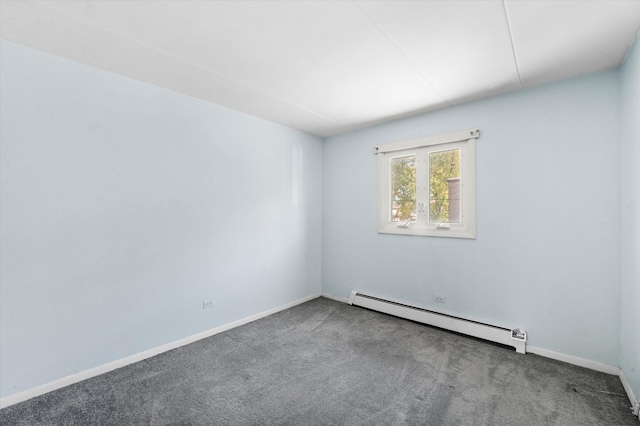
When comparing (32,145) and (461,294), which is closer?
(32,145)

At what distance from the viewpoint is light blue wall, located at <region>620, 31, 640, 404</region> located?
1899 mm

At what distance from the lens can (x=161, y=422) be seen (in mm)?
1768

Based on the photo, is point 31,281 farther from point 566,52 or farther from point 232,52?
point 566,52

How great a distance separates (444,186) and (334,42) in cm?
214

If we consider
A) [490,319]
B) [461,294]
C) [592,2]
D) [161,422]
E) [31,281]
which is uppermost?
[592,2]

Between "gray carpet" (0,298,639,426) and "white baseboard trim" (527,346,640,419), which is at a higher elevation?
"white baseboard trim" (527,346,640,419)

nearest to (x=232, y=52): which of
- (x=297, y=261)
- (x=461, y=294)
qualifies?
(x=297, y=261)

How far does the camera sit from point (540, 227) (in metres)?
2.63

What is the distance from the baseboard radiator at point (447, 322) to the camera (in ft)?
8.85

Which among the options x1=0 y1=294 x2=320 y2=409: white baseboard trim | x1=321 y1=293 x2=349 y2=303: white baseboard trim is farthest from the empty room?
x1=321 y1=293 x2=349 y2=303: white baseboard trim

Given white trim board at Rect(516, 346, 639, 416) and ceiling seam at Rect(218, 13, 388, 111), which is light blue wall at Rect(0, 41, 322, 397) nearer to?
ceiling seam at Rect(218, 13, 388, 111)

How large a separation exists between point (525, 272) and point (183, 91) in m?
3.89

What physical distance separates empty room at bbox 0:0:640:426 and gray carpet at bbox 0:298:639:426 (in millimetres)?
20

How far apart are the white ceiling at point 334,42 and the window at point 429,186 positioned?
2.15 feet
